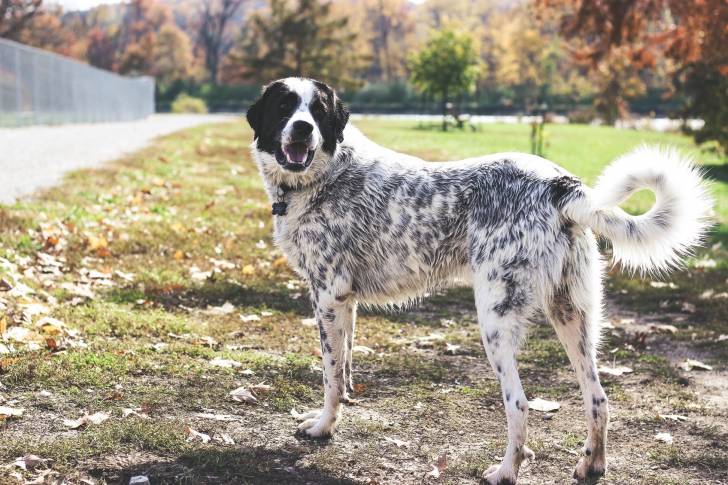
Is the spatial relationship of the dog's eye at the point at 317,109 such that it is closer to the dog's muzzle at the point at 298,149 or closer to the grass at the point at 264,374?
the dog's muzzle at the point at 298,149

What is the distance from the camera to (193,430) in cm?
467

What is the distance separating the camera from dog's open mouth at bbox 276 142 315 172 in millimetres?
4891

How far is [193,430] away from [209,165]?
1501cm

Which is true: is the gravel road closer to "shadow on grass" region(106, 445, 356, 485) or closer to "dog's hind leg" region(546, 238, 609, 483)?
"shadow on grass" region(106, 445, 356, 485)

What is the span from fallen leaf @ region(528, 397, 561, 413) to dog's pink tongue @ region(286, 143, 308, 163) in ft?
7.44

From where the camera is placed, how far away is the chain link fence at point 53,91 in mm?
27391

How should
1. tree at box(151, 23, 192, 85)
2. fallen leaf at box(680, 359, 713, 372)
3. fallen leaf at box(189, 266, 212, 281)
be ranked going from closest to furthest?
fallen leaf at box(680, 359, 713, 372) < fallen leaf at box(189, 266, 212, 281) < tree at box(151, 23, 192, 85)

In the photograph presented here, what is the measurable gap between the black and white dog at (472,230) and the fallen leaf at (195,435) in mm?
585

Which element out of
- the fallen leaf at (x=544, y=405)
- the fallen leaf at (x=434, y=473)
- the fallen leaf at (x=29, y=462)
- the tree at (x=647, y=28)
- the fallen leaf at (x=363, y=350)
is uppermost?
the tree at (x=647, y=28)

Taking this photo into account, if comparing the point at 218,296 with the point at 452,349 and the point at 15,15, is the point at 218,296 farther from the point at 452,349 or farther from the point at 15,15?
the point at 15,15

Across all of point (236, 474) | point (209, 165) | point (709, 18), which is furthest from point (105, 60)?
point (236, 474)

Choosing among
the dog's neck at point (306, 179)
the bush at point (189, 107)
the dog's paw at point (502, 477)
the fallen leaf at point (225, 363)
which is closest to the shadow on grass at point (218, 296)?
the fallen leaf at point (225, 363)

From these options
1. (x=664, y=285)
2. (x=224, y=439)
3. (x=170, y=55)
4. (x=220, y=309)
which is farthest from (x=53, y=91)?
(x=170, y=55)

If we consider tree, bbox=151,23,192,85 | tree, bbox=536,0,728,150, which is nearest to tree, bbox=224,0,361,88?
tree, bbox=151,23,192,85
